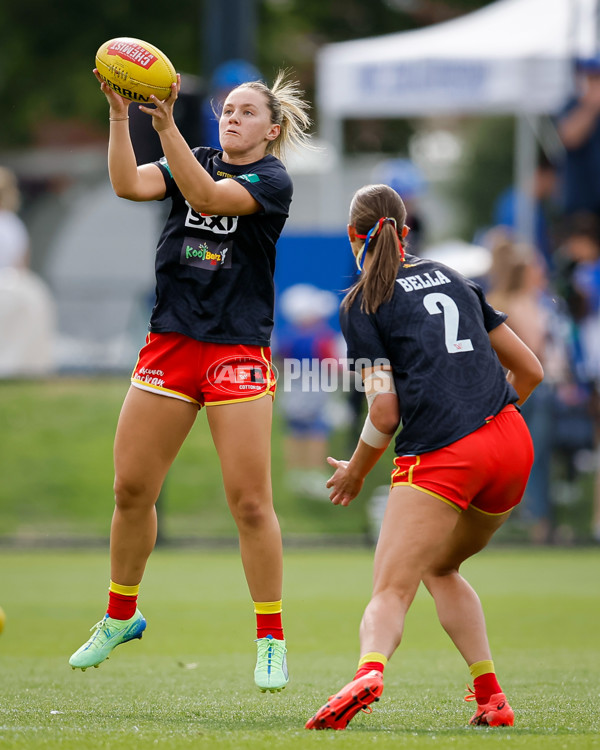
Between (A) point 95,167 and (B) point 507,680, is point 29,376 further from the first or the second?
(A) point 95,167

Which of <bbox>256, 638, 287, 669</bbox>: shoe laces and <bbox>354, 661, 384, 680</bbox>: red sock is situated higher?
<bbox>354, 661, 384, 680</bbox>: red sock

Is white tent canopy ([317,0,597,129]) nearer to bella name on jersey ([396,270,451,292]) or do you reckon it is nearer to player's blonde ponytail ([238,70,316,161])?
player's blonde ponytail ([238,70,316,161])

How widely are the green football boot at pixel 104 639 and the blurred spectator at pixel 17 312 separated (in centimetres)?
781

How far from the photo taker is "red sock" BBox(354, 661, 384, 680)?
4.35 meters

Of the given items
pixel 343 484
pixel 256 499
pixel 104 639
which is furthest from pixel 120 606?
pixel 343 484

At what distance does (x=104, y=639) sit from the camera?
5402 millimetres

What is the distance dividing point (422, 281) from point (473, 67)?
10.3 meters

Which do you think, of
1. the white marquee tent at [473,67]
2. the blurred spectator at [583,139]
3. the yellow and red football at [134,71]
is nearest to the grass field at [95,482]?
the blurred spectator at [583,139]

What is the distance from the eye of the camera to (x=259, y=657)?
207 inches

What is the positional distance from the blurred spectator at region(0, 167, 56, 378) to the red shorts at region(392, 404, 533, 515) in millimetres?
8918

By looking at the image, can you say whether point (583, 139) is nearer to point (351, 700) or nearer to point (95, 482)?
point (95, 482)

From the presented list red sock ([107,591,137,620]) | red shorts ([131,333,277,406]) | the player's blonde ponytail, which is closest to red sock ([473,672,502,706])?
red shorts ([131,333,277,406])

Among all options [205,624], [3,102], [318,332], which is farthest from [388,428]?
[3,102]

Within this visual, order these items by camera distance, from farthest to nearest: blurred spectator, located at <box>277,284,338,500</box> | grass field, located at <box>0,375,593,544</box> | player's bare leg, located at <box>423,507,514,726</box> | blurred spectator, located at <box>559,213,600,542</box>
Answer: blurred spectator, located at <box>277,284,338,500</box> < grass field, located at <box>0,375,593,544</box> < blurred spectator, located at <box>559,213,600,542</box> < player's bare leg, located at <box>423,507,514,726</box>
